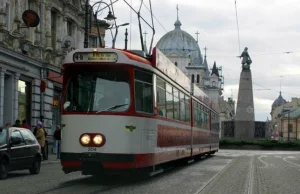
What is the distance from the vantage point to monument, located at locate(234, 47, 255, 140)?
178ft

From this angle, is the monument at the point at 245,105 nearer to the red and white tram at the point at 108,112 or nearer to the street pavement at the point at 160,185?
the street pavement at the point at 160,185

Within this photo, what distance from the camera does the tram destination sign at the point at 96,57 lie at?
1310 centimetres

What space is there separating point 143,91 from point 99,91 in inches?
46.3

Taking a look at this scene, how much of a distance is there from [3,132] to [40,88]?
15328 millimetres

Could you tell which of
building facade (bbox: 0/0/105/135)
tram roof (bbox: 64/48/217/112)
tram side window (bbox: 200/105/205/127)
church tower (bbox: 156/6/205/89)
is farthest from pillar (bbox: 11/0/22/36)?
church tower (bbox: 156/6/205/89)

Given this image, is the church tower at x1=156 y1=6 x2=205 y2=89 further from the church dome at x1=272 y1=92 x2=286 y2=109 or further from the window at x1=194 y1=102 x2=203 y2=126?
the window at x1=194 y1=102 x2=203 y2=126

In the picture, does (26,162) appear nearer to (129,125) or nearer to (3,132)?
(3,132)

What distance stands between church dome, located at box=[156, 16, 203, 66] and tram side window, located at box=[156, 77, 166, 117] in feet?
381

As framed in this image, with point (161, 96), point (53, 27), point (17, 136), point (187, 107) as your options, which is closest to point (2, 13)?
point (53, 27)

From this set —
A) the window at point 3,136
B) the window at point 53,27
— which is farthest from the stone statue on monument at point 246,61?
the window at point 3,136

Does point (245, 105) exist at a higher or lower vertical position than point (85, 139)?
higher

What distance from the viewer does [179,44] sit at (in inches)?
5285

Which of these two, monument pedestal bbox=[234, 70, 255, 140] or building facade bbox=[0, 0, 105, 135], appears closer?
building facade bbox=[0, 0, 105, 135]

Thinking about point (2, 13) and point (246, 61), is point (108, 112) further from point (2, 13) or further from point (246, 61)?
point (246, 61)
